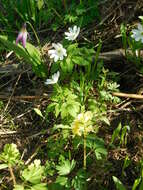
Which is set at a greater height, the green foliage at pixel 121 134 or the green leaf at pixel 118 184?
the green foliage at pixel 121 134

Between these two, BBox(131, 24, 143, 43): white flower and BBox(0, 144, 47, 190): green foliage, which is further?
BBox(131, 24, 143, 43): white flower

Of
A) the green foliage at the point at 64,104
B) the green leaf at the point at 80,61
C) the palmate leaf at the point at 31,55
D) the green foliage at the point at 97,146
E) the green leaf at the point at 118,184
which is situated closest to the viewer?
the green leaf at the point at 118,184

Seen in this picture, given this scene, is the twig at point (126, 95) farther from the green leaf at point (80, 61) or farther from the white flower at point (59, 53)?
the white flower at point (59, 53)

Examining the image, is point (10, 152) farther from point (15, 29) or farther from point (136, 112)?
point (15, 29)

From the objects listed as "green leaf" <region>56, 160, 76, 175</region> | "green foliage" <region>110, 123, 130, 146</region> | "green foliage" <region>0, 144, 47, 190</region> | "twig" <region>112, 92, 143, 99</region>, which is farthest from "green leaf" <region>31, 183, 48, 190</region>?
"twig" <region>112, 92, 143, 99</region>

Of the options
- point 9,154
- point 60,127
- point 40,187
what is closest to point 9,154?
point 9,154

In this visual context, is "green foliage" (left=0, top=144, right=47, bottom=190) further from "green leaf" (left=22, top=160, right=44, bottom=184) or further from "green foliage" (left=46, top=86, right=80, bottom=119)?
"green foliage" (left=46, top=86, right=80, bottom=119)

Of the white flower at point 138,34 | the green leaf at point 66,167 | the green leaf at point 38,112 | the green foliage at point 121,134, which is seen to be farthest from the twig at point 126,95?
the green leaf at point 66,167

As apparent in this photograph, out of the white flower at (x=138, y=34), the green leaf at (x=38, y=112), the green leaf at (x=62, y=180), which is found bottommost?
the green leaf at (x=62, y=180)
